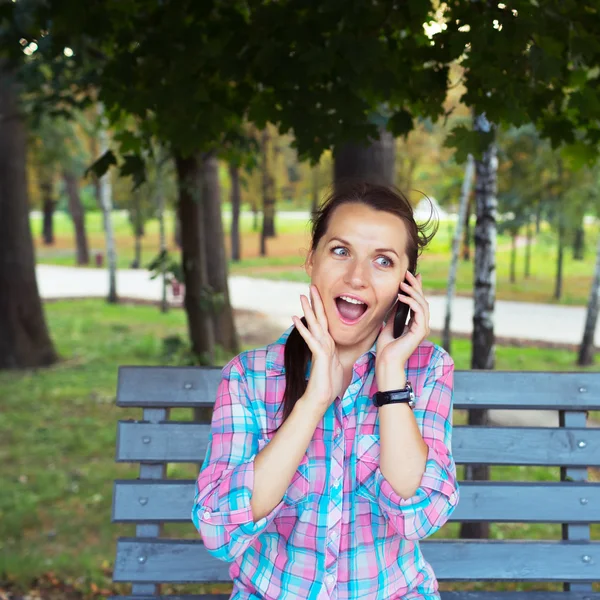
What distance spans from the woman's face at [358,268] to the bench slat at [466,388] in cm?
81

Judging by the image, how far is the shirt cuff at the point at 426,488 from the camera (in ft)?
6.81

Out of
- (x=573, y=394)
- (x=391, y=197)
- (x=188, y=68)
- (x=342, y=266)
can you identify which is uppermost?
(x=188, y=68)

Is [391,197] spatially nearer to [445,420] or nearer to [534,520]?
[445,420]

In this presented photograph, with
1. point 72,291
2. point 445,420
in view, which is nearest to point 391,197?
point 445,420

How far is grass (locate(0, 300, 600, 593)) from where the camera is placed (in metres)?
5.38

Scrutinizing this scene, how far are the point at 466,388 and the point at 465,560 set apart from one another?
60cm

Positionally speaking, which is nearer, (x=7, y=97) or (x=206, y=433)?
(x=206, y=433)

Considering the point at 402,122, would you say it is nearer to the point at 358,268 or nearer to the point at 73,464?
the point at 358,268

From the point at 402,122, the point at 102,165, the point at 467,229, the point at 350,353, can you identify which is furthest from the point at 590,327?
the point at 350,353

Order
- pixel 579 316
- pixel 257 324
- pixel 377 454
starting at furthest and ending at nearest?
1. pixel 579 316
2. pixel 257 324
3. pixel 377 454

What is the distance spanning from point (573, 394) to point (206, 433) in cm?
131

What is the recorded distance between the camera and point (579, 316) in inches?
800

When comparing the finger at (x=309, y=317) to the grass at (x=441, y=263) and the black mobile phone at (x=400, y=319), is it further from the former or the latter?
the grass at (x=441, y=263)

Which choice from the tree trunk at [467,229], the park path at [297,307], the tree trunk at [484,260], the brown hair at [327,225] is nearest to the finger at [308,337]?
the brown hair at [327,225]
